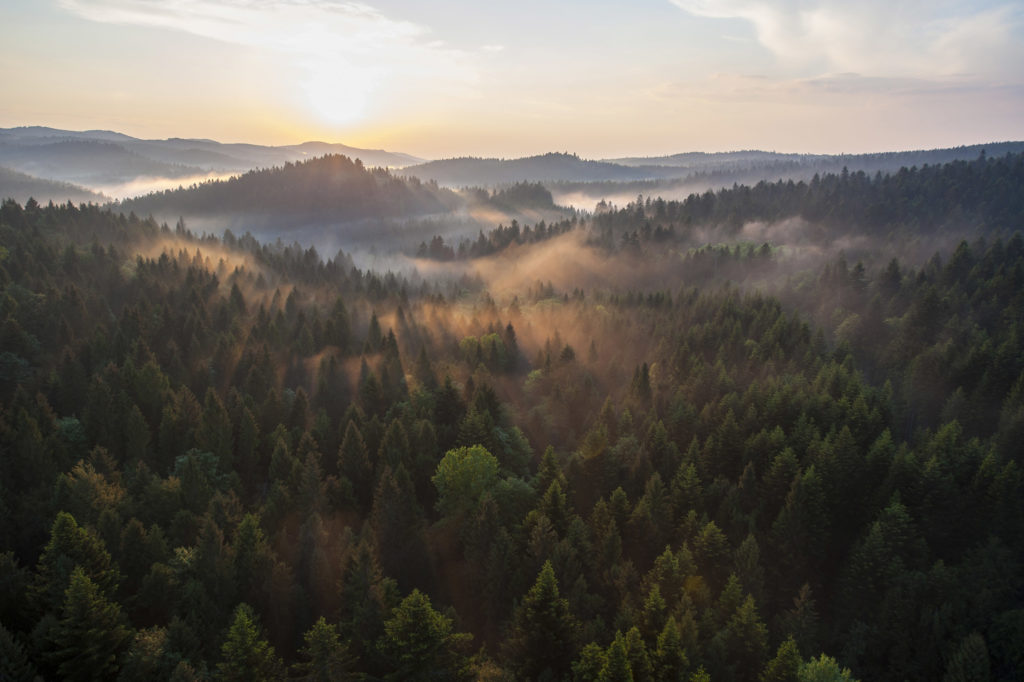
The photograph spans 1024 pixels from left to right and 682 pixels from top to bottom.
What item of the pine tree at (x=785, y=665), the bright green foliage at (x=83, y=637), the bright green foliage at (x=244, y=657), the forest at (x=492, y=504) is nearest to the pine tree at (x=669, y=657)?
the forest at (x=492, y=504)

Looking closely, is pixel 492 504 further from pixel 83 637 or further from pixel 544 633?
pixel 83 637

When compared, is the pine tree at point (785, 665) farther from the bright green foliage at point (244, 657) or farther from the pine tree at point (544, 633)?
the bright green foliage at point (244, 657)

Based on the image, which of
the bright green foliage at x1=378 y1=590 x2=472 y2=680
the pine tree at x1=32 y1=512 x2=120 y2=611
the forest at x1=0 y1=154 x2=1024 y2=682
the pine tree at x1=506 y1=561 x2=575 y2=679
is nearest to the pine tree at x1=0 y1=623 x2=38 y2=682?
the forest at x1=0 y1=154 x2=1024 y2=682

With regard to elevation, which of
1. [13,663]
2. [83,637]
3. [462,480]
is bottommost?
[462,480]

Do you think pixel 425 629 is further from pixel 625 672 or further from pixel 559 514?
pixel 559 514

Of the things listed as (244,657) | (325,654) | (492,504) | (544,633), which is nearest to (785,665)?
(544,633)

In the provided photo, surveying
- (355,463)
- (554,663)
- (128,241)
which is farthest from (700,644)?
(128,241)
